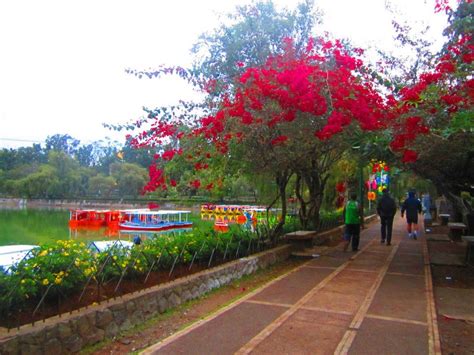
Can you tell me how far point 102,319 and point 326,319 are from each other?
8.90ft

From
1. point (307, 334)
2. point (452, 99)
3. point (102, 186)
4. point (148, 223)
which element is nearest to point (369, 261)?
point (452, 99)

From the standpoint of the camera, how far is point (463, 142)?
811cm

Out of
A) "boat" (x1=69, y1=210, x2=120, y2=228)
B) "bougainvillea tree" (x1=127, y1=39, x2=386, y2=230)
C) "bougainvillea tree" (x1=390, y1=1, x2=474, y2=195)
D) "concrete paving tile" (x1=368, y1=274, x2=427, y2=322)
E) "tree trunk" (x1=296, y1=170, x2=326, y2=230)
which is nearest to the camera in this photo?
"concrete paving tile" (x1=368, y1=274, x2=427, y2=322)

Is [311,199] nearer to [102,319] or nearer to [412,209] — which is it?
[412,209]

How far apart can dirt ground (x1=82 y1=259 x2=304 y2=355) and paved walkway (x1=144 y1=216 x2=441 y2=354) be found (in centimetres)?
31

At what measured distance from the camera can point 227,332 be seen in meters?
5.00

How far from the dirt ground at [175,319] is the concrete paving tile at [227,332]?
37 cm

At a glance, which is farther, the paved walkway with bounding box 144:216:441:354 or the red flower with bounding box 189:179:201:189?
the red flower with bounding box 189:179:201:189

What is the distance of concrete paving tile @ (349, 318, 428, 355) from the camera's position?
14.6ft

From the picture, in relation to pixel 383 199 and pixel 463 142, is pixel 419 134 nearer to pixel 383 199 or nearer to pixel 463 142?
pixel 463 142

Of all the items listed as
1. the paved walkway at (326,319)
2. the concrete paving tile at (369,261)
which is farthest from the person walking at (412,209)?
the paved walkway at (326,319)

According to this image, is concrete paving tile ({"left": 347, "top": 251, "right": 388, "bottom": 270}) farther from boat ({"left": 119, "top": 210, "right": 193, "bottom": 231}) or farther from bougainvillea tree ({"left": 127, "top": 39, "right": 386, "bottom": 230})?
boat ({"left": 119, "top": 210, "right": 193, "bottom": 231})

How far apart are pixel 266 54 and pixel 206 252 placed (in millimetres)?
5131

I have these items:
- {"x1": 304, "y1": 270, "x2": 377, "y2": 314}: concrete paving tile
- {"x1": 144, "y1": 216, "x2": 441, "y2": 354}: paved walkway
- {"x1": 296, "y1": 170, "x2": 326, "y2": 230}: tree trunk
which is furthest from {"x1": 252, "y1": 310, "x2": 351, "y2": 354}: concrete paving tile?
{"x1": 296, "y1": 170, "x2": 326, "y2": 230}: tree trunk
